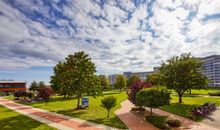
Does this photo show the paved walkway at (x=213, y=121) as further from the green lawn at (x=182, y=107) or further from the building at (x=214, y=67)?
the building at (x=214, y=67)

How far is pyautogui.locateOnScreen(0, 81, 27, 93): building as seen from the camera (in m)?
104

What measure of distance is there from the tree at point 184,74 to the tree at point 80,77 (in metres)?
11.3

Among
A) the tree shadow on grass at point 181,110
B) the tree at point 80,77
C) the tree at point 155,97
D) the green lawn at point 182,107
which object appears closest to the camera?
the tree at point 155,97

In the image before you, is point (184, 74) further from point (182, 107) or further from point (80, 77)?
point (80, 77)

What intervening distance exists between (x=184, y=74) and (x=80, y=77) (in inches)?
612

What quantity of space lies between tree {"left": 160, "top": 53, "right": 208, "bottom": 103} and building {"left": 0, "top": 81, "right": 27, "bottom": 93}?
97.3 meters

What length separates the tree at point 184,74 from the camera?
2972 cm

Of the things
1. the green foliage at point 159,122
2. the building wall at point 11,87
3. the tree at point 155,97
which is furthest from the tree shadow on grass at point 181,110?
the building wall at point 11,87

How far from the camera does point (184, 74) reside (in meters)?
30.0

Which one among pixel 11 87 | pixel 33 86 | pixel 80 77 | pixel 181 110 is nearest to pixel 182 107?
pixel 181 110

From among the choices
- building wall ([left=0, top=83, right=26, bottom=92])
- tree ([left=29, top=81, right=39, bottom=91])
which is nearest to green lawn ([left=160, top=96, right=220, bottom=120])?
tree ([left=29, top=81, right=39, bottom=91])

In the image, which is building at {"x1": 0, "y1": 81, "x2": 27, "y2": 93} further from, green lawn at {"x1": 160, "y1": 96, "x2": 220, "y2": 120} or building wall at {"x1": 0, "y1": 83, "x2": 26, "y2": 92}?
green lawn at {"x1": 160, "y1": 96, "x2": 220, "y2": 120}

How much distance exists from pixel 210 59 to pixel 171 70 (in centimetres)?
18122

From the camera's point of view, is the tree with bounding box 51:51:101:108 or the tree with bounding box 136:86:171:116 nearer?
the tree with bounding box 136:86:171:116
